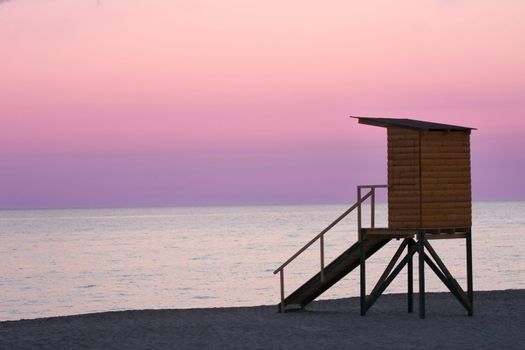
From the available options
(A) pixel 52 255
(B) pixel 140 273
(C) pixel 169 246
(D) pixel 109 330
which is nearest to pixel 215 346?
(D) pixel 109 330

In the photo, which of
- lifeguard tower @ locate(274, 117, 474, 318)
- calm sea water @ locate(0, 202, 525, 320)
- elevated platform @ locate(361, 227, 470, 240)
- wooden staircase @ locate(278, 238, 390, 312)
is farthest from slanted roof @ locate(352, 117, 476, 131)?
calm sea water @ locate(0, 202, 525, 320)

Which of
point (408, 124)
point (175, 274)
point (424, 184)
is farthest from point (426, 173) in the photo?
point (175, 274)

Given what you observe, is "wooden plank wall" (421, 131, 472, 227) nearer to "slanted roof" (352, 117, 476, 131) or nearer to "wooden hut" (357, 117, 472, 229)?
"wooden hut" (357, 117, 472, 229)

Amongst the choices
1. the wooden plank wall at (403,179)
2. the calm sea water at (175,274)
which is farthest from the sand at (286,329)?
the calm sea water at (175,274)

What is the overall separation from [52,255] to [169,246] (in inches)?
770

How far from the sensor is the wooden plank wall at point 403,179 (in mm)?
26844

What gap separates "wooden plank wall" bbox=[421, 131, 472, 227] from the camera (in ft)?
88.1

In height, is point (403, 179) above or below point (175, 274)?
above

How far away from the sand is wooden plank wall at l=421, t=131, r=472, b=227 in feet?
8.88

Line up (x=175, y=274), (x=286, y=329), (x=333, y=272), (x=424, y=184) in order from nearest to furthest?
(x=286, y=329), (x=424, y=184), (x=333, y=272), (x=175, y=274)

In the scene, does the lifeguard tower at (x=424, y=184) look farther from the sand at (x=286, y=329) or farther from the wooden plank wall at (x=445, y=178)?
the sand at (x=286, y=329)

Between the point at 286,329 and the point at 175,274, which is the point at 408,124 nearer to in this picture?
the point at 286,329

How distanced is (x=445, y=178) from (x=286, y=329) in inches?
231

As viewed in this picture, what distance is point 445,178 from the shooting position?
89.0 feet
